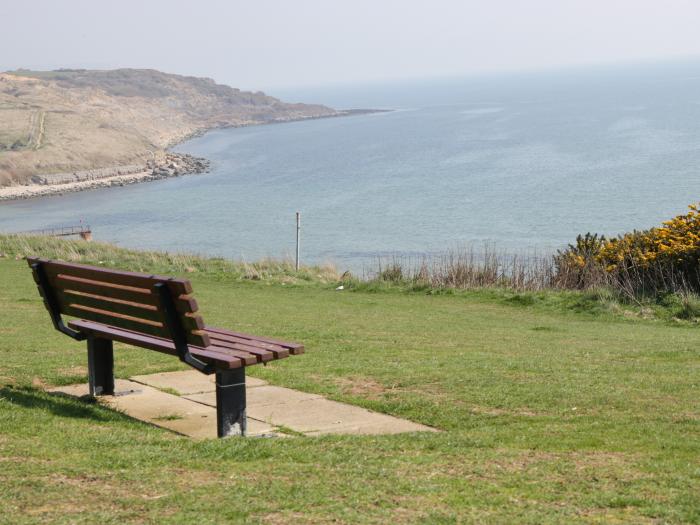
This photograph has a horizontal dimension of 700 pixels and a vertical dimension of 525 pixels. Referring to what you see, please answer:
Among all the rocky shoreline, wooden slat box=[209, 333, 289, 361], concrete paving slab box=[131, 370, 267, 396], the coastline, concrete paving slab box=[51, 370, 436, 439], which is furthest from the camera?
the rocky shoreline

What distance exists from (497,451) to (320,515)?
1685 mm

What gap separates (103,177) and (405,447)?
4099 inches

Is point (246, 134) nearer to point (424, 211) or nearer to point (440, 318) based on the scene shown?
point (424, 211)

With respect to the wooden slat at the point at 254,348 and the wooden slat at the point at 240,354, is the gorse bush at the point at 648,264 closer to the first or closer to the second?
the wooden slat at the point at 254,348

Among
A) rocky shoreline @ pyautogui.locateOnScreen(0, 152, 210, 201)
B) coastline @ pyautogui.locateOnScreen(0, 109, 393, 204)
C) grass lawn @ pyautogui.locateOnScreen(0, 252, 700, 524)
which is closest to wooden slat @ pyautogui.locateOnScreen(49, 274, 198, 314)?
grass lawn @ pyautogui.locateOnScreen(0, 252, 700, 524)

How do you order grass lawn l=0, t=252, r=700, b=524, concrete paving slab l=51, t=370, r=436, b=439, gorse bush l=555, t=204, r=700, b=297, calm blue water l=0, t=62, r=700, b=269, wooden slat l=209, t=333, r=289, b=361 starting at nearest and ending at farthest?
grass lawn l=0, t=252, r=700, b=524, wooden slat l=209, t=333, r=289, b=361, concrete paving slab l=51, t=370, r=436, b=439, gorse bush l=555, t=204, r=700, b=297, calm blue water l=0, t=62, r=700, b=269

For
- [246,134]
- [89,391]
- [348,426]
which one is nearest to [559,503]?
[348,426]

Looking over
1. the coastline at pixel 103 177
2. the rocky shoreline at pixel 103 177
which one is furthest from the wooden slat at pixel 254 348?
the rocky shoreline at pixel 103 177

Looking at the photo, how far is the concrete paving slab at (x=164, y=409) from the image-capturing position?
693cm

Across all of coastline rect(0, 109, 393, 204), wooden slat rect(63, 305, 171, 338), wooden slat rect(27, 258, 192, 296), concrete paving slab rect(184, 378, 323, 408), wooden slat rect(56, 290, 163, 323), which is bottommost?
concrete paving slab rect(184, 378, 323, 408)

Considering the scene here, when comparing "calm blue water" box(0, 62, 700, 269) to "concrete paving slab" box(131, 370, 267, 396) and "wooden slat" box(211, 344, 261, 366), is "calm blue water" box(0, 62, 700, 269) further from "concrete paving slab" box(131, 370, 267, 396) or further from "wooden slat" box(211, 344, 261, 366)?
"wooden slat" box(211, 344, 261, 366)

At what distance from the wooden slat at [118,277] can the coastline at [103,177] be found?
84.8 meters

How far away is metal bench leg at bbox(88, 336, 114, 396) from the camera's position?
788 cm

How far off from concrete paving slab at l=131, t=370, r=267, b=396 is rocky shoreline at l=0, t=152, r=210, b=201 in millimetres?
85197
